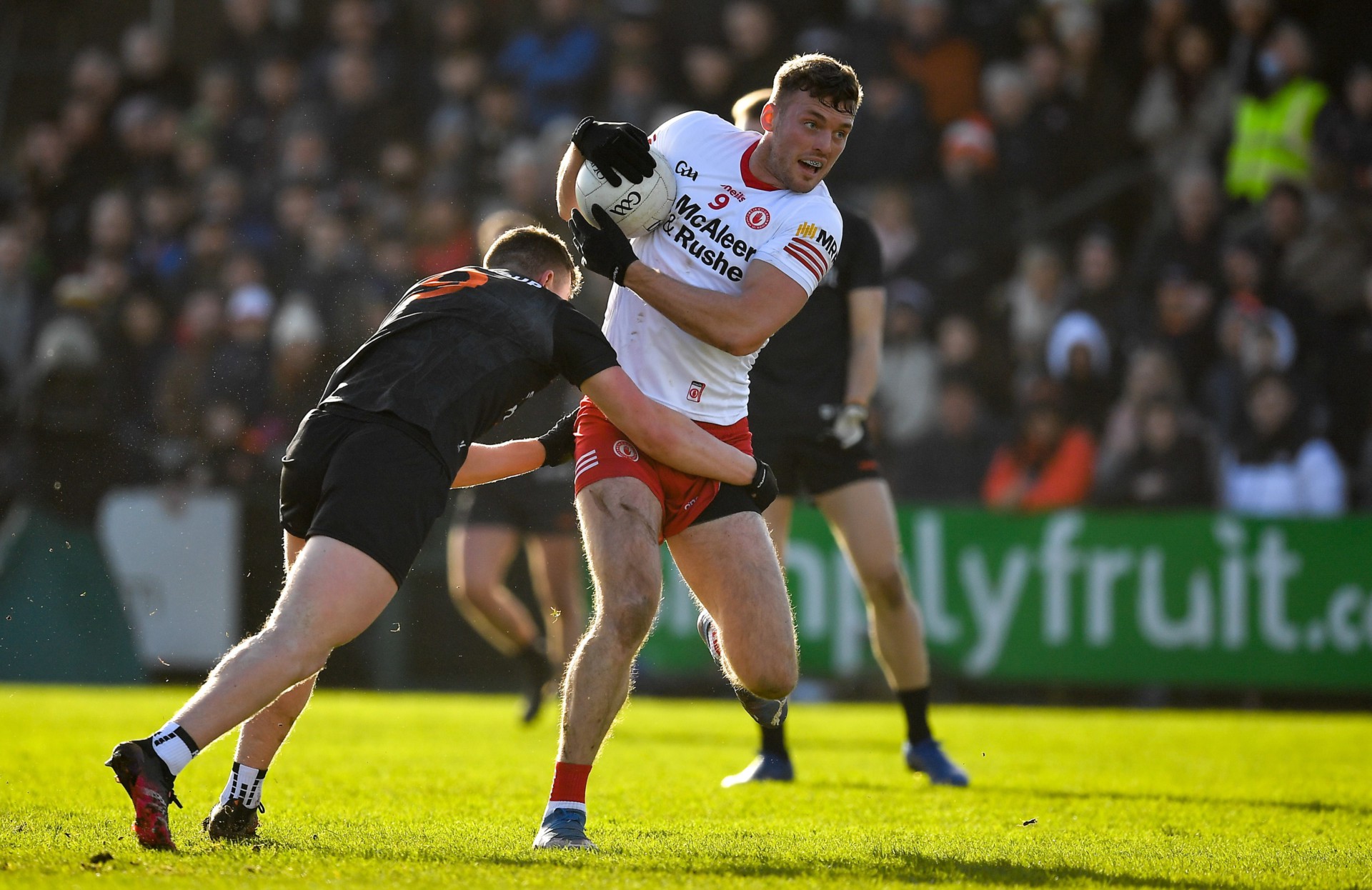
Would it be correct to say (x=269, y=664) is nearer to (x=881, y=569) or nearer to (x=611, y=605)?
(x=611, y=605)

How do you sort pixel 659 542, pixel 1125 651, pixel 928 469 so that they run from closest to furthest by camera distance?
pixel 659 542, pixel 1125 651, pixel 928 469

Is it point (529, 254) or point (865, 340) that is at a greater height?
point (529, 254)

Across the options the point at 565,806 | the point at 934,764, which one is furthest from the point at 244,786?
the point at 934,764

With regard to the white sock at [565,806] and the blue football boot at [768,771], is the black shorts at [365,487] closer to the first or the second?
the white sock at [565,806]

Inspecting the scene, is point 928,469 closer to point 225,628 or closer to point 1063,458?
point 1063,458

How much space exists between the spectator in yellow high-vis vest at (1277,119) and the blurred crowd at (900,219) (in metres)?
0.03

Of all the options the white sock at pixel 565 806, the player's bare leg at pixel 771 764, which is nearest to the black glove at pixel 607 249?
the white sock at pixel 565 806

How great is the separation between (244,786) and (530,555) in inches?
237

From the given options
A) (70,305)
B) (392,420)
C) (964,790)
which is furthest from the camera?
(70,305)

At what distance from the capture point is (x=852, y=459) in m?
7.64

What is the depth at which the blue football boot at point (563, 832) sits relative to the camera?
5.05 metres

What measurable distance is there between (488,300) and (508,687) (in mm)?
8558

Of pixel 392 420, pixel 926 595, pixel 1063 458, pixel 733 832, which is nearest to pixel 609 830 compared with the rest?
pixel 733 832

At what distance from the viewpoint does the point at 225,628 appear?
12.3 meters
